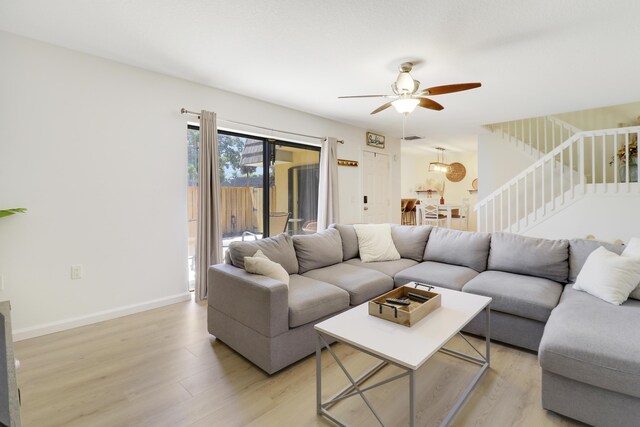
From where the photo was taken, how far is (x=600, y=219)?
165 inches

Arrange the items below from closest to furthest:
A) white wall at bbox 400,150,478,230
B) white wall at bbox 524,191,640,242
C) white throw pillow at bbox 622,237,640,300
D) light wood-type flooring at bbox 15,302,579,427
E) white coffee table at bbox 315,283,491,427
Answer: white coffee table at bbox 315,283,491,427 → light wood-type flooring at bbox 15,302,579,427 → white throw pillow at bbox 622,237,640,300 → white wall at bbox 524,191,640,242 → white wall at bbox 400,150,478,230

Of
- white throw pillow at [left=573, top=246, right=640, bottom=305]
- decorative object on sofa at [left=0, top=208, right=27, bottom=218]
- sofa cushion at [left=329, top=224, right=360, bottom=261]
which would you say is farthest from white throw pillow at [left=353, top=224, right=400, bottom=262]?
decorative object on sofa at [left=0, top=208, right=27, bottom=218]

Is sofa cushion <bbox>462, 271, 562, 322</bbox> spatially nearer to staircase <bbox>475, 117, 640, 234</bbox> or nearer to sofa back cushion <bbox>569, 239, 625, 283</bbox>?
sofa back cushion <bbox>569, 239, 625, 283</bbox>

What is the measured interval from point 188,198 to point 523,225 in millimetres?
4830

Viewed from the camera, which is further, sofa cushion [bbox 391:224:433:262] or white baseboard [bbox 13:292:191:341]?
sofa cushion [bbox 391:224:433:262]

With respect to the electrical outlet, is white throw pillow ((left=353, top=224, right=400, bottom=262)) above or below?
above

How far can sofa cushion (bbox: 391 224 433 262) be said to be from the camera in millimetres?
3557

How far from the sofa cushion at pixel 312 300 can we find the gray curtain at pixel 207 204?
1.42 meters

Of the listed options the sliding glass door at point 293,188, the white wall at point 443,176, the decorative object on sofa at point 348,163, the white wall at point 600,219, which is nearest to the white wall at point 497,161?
the white wall at point 600,219

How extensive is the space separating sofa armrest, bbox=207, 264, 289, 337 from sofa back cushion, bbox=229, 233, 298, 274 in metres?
0.13

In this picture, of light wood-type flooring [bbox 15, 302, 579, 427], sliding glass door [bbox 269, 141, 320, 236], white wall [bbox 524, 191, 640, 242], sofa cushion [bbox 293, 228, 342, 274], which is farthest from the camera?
sliding glass door [bbox 269, 141, 320, 236]

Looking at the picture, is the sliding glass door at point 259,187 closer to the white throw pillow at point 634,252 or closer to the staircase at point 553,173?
the staircase at point 553,173

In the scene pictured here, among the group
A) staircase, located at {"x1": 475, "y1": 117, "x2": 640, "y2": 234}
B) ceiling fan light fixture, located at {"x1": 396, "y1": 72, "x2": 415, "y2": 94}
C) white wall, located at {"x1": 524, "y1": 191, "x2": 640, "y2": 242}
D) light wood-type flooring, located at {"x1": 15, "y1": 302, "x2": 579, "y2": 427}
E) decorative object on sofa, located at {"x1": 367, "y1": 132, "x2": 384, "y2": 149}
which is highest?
decorative object on sofa, located at {"x1": 367, "y1": 132, "x2": 384, "y2": 149}

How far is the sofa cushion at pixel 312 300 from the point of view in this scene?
7.16ft
